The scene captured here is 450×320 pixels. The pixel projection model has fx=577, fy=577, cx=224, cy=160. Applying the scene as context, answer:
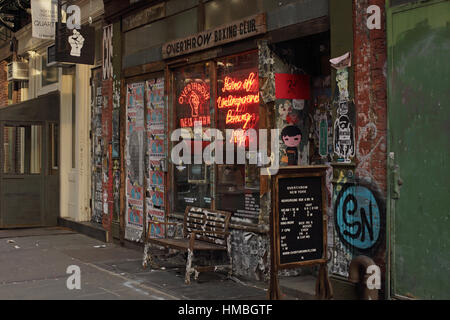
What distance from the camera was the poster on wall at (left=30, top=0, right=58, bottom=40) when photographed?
13.1 meters

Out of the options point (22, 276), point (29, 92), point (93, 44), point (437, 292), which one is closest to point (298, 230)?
point (437, 292)

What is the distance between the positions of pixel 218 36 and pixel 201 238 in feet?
9.67

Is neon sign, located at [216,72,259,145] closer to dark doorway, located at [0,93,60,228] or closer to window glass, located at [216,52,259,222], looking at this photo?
window glass, located at [216,52,259,222]

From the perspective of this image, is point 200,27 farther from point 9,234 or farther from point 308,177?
point 9,234

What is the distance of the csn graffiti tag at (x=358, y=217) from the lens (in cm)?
598

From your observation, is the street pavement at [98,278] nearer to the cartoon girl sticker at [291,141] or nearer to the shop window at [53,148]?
the cartoon girl sticker at [291,141]

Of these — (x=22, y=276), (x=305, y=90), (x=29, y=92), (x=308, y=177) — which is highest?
(x=29, y=92)

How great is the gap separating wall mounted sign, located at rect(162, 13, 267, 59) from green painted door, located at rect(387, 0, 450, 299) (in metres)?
2.27

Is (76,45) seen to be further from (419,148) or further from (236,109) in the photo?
(419,148)

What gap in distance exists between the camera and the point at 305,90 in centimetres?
775

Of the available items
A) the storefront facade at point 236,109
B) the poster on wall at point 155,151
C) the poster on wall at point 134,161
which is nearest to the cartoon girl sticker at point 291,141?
the storefront facade at point 236,109

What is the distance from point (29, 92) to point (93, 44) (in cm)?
547

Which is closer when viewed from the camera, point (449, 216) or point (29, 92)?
point (449, 216)

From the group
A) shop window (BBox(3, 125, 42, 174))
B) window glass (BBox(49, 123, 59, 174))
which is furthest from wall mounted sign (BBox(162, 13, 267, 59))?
shop window (BBox(3, 125, 42, 174))
